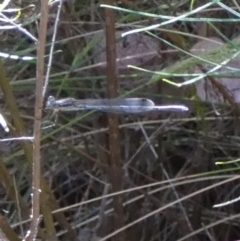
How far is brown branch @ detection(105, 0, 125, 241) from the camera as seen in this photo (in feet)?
2.78

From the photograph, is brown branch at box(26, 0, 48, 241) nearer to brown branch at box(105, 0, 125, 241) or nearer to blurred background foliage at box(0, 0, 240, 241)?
brown branch at box(105, 0, 125, 241)

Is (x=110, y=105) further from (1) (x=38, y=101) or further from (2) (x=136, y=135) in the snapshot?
(2) (x=136, y=135)

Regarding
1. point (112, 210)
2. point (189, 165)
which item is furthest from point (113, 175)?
point (189, 165)

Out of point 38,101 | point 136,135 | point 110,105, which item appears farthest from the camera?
point 136,135

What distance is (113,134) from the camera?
933 mm

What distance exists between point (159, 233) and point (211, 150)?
0.51ft

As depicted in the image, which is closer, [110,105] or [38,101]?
[38,101]

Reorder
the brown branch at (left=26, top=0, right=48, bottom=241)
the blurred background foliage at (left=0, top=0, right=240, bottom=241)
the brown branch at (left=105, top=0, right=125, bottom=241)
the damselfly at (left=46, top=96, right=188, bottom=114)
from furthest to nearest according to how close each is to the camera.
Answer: the blurred background foliage at (left=0, top=0, right=240, bottom=241)
the brown branch at (left=105, top=0, right=125, bottom=241)
the damselfly at (left=46, top=96, right=188, bottom=114)
the brown branch at (left=26, top=0, right=48, bottom=241)

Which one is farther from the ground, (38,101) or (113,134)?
(38,101)

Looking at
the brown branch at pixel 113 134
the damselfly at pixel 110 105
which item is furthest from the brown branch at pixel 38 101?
the brown branch at pixel 113 134

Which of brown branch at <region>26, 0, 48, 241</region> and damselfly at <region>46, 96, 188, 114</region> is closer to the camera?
brown branch at <region>26, 0, 48, 241</region>

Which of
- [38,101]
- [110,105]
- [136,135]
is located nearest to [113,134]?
[136,135]

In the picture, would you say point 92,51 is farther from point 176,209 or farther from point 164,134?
point 176,209

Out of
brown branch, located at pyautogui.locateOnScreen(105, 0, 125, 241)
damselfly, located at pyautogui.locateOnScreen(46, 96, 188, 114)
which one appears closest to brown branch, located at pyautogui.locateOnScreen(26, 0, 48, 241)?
damselfly, located at pyautogui.locateOnScreen(46, 96, 188, 114)
